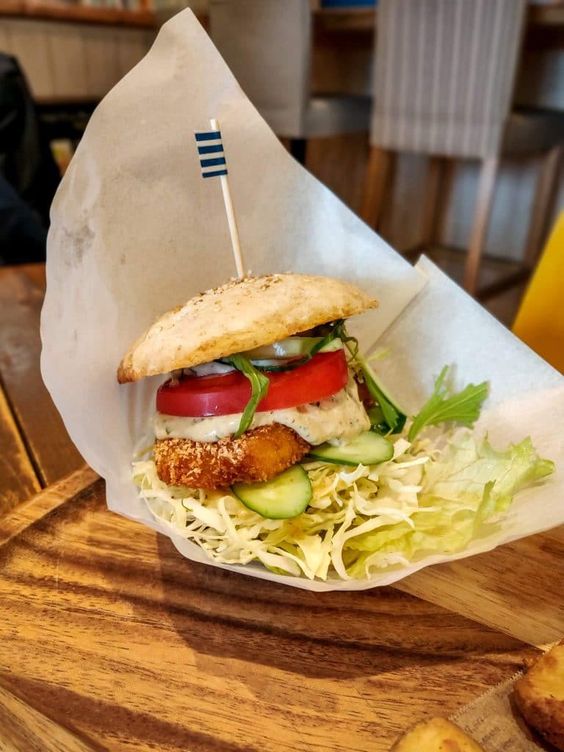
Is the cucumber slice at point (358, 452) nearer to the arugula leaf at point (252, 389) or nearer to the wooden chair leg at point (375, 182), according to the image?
the arugula leaf at point (252, 389)

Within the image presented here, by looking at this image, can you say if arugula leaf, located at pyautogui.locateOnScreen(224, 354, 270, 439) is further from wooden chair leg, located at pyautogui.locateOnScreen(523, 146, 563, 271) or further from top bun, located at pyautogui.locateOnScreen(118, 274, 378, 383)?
wooden chair leg, located at pyautogui.locateOnScreen(523, 146, 563, 271)

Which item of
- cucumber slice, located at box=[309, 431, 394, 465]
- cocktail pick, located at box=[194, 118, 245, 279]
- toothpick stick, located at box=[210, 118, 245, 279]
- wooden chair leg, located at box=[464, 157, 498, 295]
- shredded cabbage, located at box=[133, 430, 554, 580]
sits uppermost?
cocktail pick, located at box=[194, 118, 245, 279]

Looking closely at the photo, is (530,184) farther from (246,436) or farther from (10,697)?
(10,697)

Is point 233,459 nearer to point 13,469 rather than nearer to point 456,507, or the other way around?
point 456,507

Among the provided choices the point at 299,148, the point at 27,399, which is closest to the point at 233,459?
the point at 27,399

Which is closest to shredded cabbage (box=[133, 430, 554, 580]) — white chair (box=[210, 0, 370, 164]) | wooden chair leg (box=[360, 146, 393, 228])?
white chair (box=[210, 0, 370, 164])

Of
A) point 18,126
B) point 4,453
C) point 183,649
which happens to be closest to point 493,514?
point 183,649

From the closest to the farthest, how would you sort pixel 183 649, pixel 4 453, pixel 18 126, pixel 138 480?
pixel 183 649
pixel 138 480
pixel 4 453
pixel 18 126
